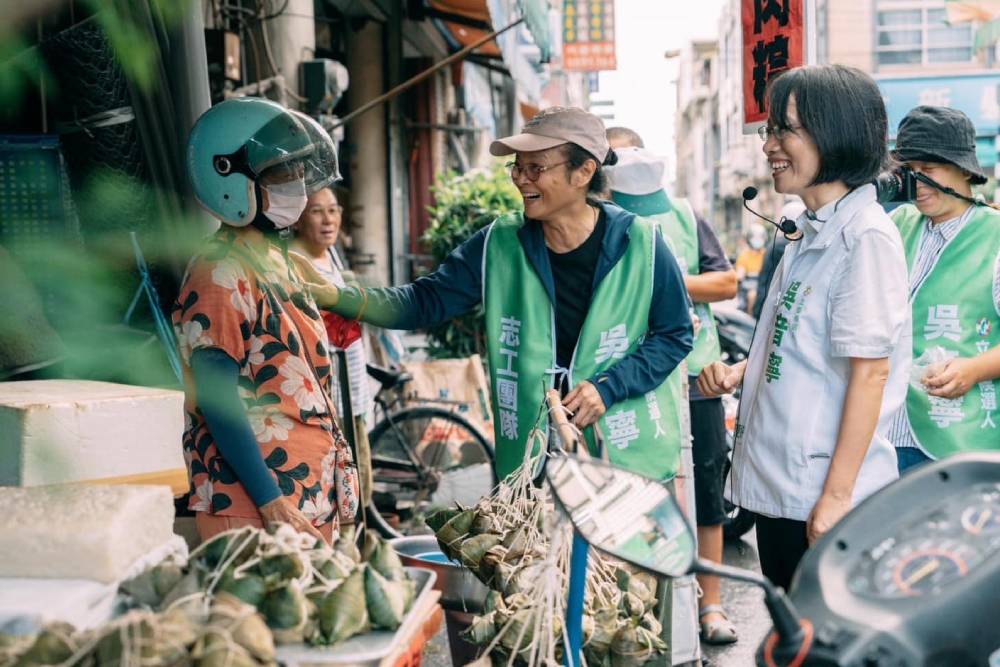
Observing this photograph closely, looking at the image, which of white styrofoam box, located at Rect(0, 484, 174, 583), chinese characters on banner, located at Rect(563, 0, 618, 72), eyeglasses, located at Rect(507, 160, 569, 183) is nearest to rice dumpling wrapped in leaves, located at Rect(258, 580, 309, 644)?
white styrofoam box, located at Rect(0, 484, 174, 583)

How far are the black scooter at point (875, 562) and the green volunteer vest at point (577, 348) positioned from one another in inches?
62.8

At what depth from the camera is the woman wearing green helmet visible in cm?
269

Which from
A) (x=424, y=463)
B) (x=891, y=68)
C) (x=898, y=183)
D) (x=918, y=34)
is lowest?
(x=424, y=463)

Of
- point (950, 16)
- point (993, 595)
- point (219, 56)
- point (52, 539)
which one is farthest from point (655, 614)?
point (950, 16)

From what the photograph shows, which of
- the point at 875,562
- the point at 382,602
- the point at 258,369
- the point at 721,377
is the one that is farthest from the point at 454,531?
the point at 721,377

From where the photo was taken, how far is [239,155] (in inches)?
112

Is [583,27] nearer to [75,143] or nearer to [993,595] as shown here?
[75,143]

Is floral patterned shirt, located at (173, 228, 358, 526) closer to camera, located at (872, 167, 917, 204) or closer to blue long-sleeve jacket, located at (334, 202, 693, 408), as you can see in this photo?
blue long-sleeve jacket, located at (334, 202, 693, 408)

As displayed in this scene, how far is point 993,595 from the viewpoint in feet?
5.24

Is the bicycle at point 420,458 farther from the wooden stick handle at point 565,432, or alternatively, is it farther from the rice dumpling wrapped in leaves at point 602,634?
the rice dumpling wrapped in leaves at point 602,634

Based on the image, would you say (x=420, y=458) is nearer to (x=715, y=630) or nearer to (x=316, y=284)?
(x=715, y=630)

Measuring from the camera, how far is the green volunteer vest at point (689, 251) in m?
4.85

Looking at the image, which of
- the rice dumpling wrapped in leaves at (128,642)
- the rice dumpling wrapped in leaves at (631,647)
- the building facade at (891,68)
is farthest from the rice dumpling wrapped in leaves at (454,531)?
the building facade at (891,68)

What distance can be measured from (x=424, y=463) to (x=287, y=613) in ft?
18.0
